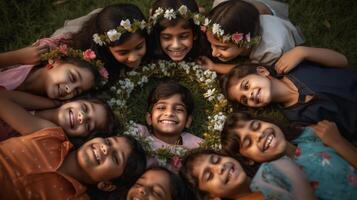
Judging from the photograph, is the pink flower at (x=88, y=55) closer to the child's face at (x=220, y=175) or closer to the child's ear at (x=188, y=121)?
the child's ear at (x=188, y=121)

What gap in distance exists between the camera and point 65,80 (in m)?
4.88

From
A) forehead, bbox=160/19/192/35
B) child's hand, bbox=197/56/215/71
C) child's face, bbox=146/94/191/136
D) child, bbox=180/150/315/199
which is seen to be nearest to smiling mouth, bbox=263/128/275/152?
child, bbox=180/150/315/199

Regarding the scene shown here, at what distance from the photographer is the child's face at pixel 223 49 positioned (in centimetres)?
528

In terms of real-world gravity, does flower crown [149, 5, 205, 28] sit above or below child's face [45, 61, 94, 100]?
above

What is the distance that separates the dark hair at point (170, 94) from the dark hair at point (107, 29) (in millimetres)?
637

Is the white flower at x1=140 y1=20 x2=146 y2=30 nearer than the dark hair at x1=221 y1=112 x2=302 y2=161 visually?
No

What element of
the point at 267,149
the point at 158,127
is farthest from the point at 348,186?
the point at 158,127

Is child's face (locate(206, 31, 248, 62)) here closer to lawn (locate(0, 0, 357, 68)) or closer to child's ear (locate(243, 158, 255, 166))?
lawn (locate(0, 0, 357, 68))

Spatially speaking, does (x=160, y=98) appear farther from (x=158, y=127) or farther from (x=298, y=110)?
(x=298, y=110)

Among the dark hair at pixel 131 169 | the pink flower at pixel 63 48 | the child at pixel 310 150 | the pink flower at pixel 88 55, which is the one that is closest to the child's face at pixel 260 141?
the child at pixel 310 150

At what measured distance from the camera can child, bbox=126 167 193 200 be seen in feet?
13.5

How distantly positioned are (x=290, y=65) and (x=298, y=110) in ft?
1.82

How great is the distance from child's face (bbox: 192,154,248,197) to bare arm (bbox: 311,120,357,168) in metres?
1.11

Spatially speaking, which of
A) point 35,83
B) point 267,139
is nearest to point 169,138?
point 267,139
